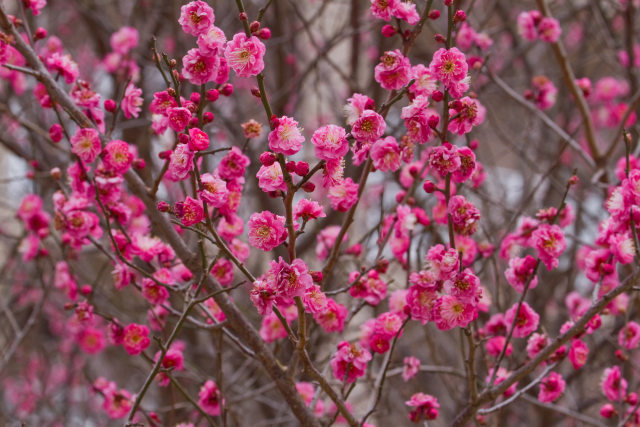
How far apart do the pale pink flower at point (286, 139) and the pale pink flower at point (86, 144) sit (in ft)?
2.33

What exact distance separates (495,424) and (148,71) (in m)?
3.38

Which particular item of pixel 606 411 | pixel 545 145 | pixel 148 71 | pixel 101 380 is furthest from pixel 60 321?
pixel 606 411

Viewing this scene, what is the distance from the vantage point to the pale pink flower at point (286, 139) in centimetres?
142

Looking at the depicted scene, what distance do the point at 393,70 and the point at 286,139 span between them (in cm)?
45

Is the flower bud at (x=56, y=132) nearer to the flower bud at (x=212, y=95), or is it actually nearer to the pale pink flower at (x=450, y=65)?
the flower bud at (x=212, y=95)

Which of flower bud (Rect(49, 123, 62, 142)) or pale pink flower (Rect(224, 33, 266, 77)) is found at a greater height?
pale pink flower (Rect(224, 33, 266, 77))

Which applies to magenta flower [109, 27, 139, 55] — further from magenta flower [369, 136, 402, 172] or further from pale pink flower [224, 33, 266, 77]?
magenta flower [369, 136, 402, 172]

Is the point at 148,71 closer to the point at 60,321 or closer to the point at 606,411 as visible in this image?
the point at 60,321

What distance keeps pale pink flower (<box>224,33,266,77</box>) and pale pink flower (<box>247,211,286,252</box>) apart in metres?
0.34

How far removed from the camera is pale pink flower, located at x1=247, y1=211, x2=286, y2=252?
1.48 metres

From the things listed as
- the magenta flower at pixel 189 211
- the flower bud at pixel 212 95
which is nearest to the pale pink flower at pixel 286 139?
the magenta flower at pixel 189 211

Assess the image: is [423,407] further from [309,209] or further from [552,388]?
[309,209]

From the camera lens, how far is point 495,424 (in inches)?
93.4

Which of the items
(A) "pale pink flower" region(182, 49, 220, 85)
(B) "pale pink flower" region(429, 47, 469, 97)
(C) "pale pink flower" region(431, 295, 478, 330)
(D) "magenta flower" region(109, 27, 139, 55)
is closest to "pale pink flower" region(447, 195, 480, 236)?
(C) "pale pink flower" region(431, 295, 478, 330)
